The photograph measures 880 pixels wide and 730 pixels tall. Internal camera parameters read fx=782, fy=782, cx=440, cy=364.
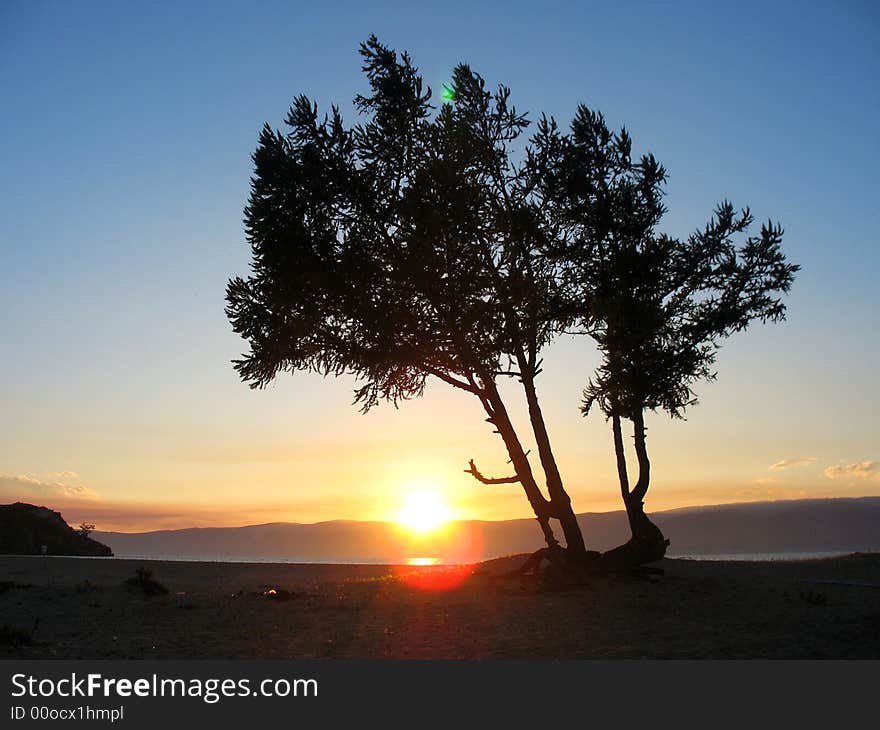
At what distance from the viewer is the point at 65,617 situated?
15500mm

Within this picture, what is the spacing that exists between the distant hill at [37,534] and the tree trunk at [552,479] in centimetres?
2817

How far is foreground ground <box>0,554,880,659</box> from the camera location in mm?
12844

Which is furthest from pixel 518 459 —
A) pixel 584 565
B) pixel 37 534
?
pixel 37 534

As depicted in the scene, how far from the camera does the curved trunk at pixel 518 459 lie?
20594 millimetres

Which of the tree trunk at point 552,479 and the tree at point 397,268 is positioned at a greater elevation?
the tree at point 397,268

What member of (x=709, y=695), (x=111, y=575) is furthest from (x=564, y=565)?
(x=111, y=575)

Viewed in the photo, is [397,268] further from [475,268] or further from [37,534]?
[37,534]

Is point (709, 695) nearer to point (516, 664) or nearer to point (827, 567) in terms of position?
point (516, 664)

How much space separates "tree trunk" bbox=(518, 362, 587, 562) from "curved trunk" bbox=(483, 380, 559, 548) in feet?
1.05

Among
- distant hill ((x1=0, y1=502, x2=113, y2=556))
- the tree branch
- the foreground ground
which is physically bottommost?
the foreground ground

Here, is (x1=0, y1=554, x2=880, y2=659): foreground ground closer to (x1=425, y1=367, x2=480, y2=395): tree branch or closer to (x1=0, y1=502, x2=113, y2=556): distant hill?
(x1=425, y1=367, x2=480, y2=395): tree branch

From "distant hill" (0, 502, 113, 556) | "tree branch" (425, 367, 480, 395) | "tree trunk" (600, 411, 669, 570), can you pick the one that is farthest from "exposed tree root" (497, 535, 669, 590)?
"distant hill" (0, 502, 113, 556)

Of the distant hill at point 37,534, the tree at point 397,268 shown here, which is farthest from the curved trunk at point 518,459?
the distant hill at point 37,534

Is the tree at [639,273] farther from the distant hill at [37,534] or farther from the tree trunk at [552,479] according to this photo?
the distant hill at [37,534]
